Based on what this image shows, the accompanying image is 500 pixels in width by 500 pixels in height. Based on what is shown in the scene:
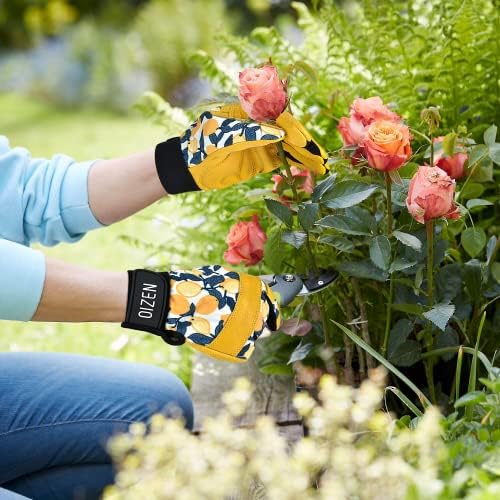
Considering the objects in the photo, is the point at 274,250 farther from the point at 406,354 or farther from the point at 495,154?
the point at 495,154

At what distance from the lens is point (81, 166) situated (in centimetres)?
185

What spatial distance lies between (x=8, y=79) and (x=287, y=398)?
19.6ft

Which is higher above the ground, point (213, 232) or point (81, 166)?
point (81, 166)

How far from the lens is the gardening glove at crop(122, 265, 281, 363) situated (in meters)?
1.42

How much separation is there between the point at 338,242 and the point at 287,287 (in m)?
0.12

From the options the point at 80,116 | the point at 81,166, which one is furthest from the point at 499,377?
the point at 80,116

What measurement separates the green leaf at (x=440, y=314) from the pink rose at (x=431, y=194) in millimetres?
172

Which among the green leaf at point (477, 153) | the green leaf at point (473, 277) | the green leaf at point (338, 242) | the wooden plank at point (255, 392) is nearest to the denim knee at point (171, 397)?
the wooden plank at point (255, 392)

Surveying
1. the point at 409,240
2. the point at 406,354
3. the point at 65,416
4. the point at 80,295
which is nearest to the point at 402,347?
the point at 406,354

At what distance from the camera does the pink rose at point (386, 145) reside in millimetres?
1354

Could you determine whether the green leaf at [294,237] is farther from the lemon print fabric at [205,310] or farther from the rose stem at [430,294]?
the rose stem at [430,294]

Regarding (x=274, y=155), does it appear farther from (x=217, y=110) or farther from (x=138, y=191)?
(x=138, y=191)

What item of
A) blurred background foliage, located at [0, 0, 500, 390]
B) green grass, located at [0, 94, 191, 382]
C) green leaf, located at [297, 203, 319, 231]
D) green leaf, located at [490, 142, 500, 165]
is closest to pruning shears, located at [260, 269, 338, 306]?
green leaf, located at [297, 203, 319, 231]

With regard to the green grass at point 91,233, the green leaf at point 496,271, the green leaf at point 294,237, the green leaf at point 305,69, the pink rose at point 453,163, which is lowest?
the green grass at point 91,233
